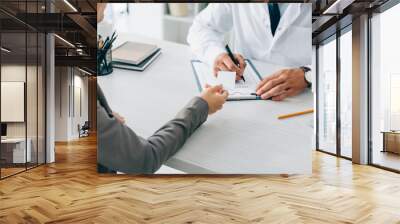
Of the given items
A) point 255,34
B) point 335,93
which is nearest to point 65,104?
point 335,93

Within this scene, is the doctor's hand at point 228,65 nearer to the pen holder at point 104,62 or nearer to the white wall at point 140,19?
the white wall at point 140,19

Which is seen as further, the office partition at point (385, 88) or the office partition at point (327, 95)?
the office partition at point (327, 95)

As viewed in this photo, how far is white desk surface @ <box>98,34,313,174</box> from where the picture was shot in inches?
235

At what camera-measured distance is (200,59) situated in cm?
607

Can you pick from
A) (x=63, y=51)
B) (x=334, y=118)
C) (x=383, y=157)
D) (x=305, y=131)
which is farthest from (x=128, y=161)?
(x=63, y=51)

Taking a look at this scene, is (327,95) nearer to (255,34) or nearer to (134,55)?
(255,34)

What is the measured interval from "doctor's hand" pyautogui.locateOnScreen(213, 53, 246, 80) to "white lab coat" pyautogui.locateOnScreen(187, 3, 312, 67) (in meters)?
0.08

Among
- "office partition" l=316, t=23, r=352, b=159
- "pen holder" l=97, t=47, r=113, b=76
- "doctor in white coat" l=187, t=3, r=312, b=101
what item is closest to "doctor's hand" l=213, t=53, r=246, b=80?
"doctor in white coat" l=187, t=3, r=312, b=101

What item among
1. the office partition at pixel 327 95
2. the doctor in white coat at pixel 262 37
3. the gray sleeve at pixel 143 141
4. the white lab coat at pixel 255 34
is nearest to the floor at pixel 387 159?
the office partition at pixel 327 95

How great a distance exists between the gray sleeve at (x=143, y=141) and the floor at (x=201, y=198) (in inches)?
10.8

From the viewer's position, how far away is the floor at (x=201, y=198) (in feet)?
12.7

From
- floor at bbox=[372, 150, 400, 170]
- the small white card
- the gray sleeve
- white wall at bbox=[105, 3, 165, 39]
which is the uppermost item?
white wall at bbox=[105, 3, 165, 39]

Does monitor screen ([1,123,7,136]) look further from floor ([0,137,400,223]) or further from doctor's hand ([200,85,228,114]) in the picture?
doctor's hand ([200,85,228,114])

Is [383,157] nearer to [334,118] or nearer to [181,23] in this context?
[334,118]
